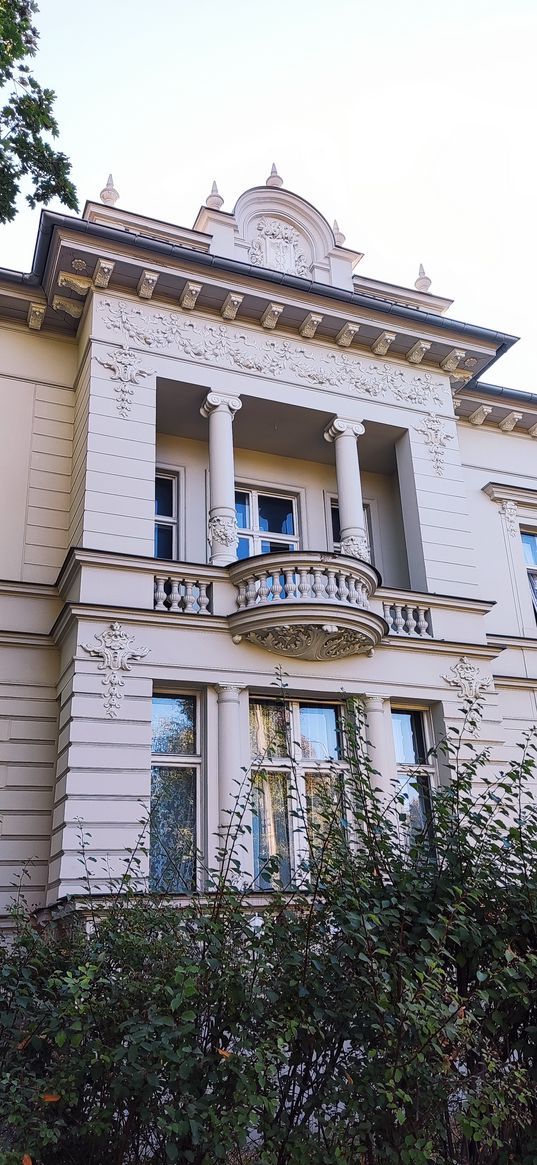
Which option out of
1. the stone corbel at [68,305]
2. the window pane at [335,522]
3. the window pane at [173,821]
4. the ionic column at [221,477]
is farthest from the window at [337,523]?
the window pane at [173,821]

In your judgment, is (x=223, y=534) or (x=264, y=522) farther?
(x=264, y=522)

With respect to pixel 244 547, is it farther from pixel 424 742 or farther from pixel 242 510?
pixel 424 742

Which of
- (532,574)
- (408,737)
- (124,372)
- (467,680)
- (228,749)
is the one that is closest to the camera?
(228,749)

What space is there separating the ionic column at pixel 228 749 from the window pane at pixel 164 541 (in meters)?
2.98

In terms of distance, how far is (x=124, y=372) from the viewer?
41.3 feet

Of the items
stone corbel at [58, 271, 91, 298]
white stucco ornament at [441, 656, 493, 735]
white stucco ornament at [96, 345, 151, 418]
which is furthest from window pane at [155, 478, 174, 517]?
white stucco ornament at [441, 656, 493, 735]

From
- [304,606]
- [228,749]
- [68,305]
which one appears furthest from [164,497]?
[228,749]

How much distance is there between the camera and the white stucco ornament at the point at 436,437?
47.7 feet

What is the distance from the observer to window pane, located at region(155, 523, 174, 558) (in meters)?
13.5

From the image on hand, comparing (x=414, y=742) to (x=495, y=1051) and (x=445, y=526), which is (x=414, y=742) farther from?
(x=495, y=1051)

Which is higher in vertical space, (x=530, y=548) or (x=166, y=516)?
(x=530, y=548)

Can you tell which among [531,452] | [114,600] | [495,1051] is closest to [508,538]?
[531,452]

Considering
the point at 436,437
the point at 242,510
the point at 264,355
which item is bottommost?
the point at 242,510

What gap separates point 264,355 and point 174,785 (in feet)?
22.2
